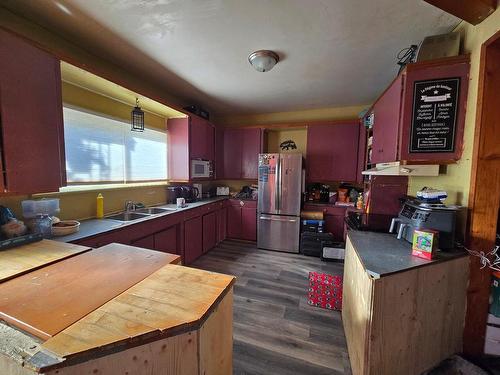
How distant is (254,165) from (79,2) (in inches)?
116

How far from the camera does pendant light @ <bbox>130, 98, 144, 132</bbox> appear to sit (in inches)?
96.7

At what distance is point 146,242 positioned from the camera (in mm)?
2148

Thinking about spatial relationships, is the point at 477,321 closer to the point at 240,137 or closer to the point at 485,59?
the point at 485,59

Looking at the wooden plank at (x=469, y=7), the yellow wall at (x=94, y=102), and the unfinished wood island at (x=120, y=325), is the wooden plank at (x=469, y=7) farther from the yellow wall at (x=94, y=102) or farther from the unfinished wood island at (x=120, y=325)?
the yellow wall at (x=94, y=102)

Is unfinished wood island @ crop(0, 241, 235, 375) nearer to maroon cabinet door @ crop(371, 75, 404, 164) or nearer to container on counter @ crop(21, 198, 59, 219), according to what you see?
container on counter @ crop(21, 198, 59, 219)

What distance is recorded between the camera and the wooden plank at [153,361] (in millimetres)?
593

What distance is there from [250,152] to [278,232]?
157cm

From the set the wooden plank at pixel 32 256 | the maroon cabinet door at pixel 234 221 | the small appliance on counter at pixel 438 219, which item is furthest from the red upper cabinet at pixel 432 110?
the maroon cabinet door at pixel 234 221

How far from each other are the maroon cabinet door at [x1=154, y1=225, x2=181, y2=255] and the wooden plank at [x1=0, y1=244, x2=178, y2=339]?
1.08m

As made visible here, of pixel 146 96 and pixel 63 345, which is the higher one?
pixel 146 96

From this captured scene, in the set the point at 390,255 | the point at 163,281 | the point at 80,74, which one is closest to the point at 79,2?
the point at 80,74

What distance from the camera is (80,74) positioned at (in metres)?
1.75

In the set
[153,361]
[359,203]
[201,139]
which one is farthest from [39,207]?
[359,203]

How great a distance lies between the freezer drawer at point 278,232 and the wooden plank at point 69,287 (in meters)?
2.49
